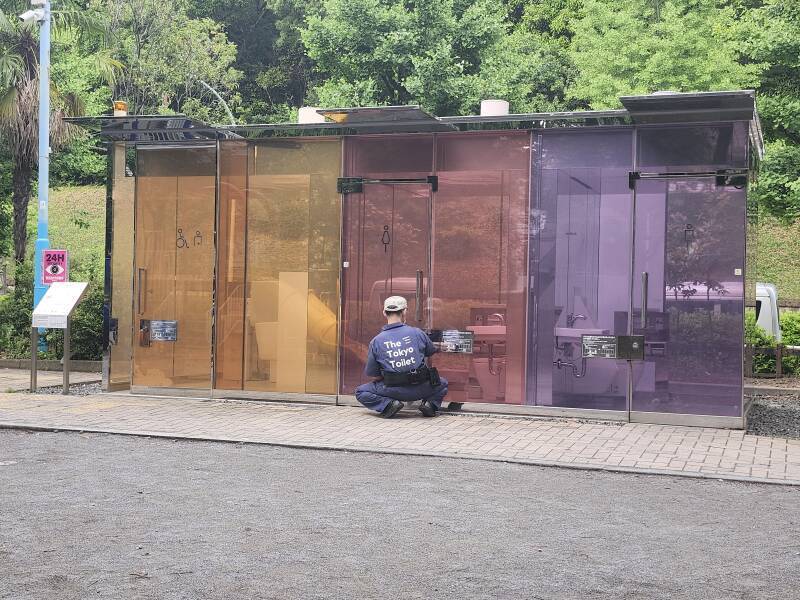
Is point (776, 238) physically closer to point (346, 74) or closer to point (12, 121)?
point (346, 74)

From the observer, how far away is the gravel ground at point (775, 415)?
12.3 m

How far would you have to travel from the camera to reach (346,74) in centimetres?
3769

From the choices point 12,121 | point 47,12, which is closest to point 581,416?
point 47,12

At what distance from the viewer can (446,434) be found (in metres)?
11.5

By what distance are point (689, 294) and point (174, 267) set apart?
673 cm

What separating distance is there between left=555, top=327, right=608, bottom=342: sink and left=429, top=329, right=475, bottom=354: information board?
1092 mm

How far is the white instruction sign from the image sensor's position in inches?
588

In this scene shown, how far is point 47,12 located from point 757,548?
58.2ft

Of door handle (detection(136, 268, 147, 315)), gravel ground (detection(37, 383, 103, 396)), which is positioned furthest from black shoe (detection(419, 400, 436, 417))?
gravel ground (detection(37, 383, 103, 396))

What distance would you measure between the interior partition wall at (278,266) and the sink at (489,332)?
6.15 feet

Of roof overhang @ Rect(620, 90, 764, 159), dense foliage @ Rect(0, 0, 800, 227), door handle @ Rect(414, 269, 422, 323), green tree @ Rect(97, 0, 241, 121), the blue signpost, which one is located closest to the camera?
roof overhang @ Rect(620, 90, 764, 159)

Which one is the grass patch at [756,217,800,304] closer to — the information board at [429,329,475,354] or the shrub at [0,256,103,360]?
the shrub at [0,256,103,360]

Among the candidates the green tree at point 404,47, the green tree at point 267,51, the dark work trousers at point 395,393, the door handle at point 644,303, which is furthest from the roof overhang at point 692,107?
the green tree at point 267,51

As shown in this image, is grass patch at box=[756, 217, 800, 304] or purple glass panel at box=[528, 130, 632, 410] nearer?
purple glass panel at box=[528, 130, 632, 410]
